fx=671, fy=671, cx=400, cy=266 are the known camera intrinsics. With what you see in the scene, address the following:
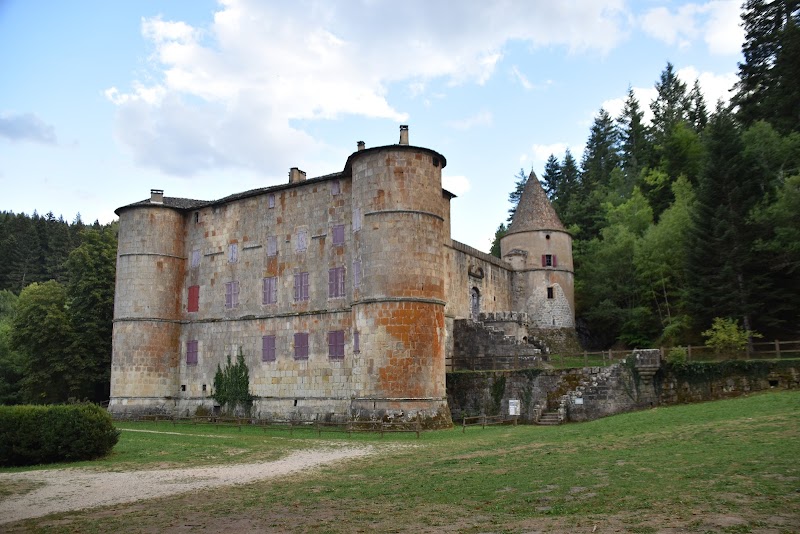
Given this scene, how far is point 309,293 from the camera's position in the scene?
35156 millimetres

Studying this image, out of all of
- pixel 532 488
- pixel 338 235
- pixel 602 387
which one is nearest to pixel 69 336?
pixel 338 235

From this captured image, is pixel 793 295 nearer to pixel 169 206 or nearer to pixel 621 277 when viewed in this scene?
pixel 621 277

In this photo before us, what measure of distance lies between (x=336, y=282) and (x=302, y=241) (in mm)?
3324

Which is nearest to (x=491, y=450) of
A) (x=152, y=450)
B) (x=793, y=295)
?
(x=152, y=450)

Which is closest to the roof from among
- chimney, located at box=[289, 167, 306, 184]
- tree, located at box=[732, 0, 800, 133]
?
chimney, located at box=[289, 167, 306, 184]

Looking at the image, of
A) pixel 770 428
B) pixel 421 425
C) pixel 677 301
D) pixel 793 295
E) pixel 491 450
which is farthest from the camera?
pixel 677 301

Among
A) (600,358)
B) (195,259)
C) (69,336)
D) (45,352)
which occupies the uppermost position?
(195,259)

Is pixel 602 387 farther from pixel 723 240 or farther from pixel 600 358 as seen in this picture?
pixel 723 240

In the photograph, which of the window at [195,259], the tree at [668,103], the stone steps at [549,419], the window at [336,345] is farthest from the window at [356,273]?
the tree at [668,103]

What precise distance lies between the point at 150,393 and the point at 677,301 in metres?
32.8

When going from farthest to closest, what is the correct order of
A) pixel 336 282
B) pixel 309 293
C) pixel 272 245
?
pixel 272 245
pixel 309 293
pixel 336 282

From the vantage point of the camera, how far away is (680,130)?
54.8m

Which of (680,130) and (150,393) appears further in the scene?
(680,130)

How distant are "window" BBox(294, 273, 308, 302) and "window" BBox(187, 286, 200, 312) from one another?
23.9 feet
